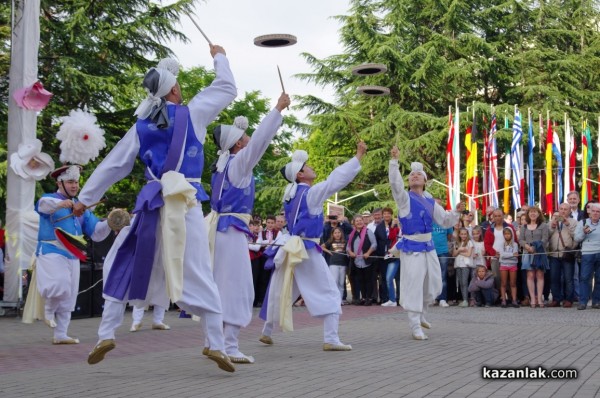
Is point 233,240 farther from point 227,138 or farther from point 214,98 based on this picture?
point 214,98

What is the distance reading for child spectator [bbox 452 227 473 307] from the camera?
17984 mm

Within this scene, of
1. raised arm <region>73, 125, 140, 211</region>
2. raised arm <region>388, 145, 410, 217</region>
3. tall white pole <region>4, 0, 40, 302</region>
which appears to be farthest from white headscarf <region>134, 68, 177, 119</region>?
tall white pole <region>4, 0, 40, 302</region>

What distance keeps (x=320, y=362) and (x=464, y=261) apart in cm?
1036

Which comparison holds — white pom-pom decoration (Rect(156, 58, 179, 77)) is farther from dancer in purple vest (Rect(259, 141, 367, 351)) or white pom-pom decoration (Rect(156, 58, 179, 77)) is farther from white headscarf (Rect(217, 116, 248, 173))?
dancer in purple vest (Rect(259, 141, 367, 351))

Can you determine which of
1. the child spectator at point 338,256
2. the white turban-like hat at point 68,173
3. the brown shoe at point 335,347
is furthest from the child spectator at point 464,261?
the white turban-like hat at point 68,173

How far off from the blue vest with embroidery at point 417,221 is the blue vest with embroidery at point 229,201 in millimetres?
3065

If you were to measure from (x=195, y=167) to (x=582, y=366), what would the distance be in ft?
11.8

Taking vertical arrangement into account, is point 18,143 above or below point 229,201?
above

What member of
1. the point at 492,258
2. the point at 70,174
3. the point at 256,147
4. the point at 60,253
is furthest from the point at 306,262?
the point at 492,258

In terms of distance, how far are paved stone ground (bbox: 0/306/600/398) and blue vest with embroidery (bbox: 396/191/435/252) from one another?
44.1 inches

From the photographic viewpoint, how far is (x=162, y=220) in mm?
6777

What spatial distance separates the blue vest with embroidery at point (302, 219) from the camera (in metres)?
9.97

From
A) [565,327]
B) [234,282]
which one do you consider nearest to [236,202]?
[234,282]

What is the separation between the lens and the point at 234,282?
27.3 feet
